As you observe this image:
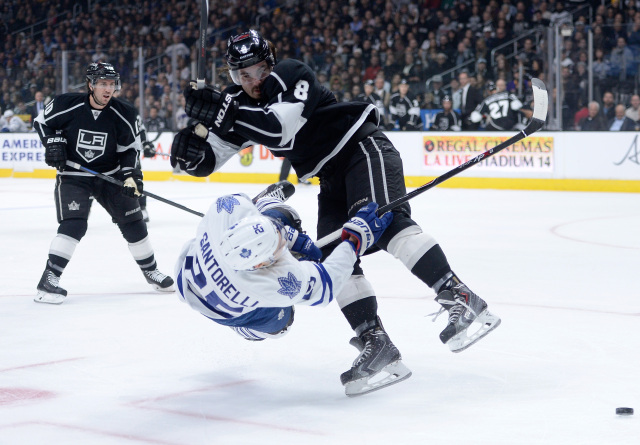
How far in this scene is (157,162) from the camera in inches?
515

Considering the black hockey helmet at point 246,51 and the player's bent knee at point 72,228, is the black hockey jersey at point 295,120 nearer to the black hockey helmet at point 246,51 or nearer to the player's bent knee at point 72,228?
the black hockey helmet at point 246,51

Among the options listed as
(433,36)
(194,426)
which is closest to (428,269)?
(194,426)

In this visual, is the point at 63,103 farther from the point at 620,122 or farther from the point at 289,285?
the point at 620,122

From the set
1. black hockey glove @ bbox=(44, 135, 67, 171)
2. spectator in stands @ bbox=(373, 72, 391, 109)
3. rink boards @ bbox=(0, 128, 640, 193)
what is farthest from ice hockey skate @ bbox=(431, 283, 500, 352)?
spectator in stands @ bbox=(373, 72, 391, 109)

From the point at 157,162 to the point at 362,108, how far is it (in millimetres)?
10275

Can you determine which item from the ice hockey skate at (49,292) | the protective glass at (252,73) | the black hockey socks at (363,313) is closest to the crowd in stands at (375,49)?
the ice hockey skate at (49,292)

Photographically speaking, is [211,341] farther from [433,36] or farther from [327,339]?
[433,36]

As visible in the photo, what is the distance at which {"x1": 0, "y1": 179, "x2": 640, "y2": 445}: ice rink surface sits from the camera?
2.46 meters

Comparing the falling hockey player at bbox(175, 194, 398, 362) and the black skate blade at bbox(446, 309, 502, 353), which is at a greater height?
the falling hockey player at bbox(175, 194, 398, 362)

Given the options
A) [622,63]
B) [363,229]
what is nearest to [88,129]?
[363,229]

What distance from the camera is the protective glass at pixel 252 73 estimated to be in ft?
9.43

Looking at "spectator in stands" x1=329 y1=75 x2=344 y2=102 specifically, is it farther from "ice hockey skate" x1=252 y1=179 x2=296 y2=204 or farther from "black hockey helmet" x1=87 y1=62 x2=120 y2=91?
"ice hockey skate" x1=252 y1=179 x2=296 y2=204

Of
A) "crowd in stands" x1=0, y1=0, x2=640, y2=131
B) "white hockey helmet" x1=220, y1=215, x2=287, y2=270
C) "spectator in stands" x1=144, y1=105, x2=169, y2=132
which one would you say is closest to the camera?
"white hockey helmet" x1=220, y1=215, x2=287, y2=270

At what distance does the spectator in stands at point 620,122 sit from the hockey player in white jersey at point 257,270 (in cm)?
753
